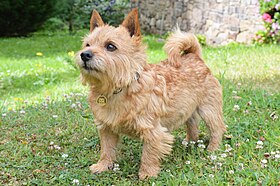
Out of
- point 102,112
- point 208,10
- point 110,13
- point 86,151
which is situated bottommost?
point 110,13

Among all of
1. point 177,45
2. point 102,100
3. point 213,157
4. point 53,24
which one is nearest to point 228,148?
point 213,157

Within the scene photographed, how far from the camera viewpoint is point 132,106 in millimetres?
3734

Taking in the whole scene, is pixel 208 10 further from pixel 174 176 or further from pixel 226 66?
pixel 174 176

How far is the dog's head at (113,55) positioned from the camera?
3.46 m

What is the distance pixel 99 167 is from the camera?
4.12 m

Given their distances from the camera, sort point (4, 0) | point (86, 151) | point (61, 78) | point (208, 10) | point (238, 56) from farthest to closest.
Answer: point (4, 0) < point (208, 10) < point (238, 56) < point (61, 78) < point (86, 151)

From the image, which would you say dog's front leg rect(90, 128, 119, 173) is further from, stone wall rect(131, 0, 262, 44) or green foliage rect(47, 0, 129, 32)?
green foliage rect(47, 0, 129, 32)

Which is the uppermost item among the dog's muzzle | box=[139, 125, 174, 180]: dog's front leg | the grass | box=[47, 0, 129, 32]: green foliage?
the dog's muzzle

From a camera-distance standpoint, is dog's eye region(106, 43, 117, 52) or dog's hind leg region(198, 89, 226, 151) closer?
dog's eye region(106, 43, 117, 52)

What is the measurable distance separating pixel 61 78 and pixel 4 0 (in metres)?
8.06

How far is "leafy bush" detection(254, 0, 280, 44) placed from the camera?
1101 cm

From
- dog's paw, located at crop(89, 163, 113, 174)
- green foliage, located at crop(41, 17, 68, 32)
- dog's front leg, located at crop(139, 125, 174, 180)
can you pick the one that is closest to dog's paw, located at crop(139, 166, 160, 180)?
dog's front leg, located at crop(139, 125, 174, 180)

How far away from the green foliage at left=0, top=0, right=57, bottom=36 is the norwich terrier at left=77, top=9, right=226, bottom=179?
12.2m

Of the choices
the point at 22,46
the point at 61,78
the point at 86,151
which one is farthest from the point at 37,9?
the point at 86,151
